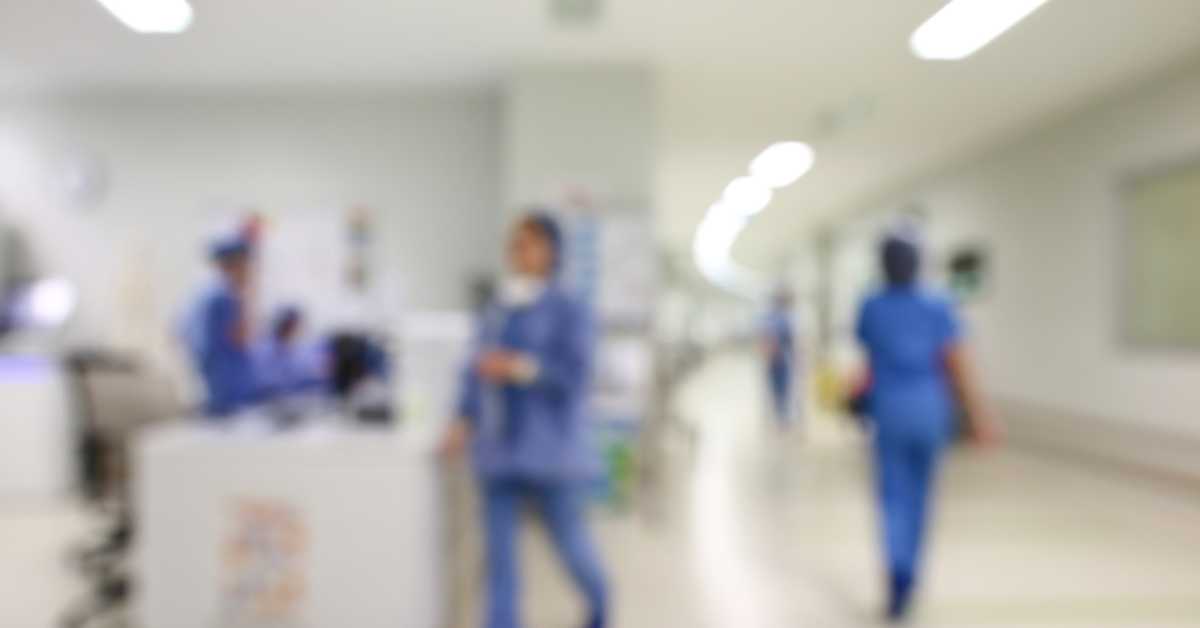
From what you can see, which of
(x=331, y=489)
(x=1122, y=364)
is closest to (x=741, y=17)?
(x=331, y=489)

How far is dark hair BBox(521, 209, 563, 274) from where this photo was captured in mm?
2205

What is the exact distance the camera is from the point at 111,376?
115 inches

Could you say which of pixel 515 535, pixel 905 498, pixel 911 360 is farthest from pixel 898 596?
pixel 515 535

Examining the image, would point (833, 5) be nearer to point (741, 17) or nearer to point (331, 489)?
point (741, 17)

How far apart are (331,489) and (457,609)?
0.66m

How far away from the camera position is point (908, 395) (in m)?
2.70

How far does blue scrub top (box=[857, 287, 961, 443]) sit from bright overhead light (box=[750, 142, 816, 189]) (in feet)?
2.62

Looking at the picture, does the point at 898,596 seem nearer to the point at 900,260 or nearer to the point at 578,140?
the point at 900,260

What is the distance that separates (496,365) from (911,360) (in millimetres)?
1375

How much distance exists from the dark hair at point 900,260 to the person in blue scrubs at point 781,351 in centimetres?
499

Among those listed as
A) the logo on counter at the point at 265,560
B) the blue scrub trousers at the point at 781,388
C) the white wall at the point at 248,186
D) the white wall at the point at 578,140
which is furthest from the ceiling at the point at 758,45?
the blue scrub trousers at the point at 781,388

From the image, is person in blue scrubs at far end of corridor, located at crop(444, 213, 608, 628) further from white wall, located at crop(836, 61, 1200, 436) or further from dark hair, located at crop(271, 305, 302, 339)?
white wall, located at crop(836, 61, 1200, 436)

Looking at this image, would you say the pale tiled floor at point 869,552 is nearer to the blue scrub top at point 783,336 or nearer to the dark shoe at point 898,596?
the dark shoe at point 898,596

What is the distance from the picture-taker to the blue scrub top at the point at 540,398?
220 cm
